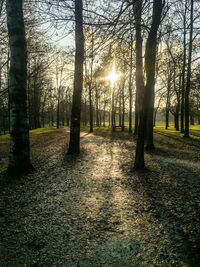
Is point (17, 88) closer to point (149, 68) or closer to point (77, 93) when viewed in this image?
point (77, 93)

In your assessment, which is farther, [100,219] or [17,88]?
[17,88]

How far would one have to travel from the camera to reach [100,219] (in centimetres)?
318

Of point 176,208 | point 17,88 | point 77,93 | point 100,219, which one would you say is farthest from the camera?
point 77,93

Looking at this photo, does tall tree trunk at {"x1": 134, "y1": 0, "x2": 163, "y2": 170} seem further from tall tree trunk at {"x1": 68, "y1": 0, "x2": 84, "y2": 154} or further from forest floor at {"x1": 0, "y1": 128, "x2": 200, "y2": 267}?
tall tree trunk at {"x1": 68, "y1": 0, "x2": 84, "y2": 154}

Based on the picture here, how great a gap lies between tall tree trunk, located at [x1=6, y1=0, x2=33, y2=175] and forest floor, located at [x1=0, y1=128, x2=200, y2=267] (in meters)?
0.78

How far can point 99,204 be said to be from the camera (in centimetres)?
377

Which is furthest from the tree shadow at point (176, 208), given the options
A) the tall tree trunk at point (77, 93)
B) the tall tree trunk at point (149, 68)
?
the tall tree trunk at point (77, 93)

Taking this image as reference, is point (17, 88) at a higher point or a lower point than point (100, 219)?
higher

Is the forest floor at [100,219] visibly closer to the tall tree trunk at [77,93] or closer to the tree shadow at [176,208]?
the tree shadow at [176,208]

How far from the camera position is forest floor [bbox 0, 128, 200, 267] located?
7.41ft

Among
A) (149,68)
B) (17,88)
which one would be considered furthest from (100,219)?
(149,68)

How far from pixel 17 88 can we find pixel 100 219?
477cm

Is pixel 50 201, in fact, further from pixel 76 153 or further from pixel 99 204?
pixel 76 153

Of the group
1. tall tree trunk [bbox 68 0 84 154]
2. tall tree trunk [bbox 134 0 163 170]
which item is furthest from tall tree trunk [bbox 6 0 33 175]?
tall tree trunk [bbox 134 0 163 170]
